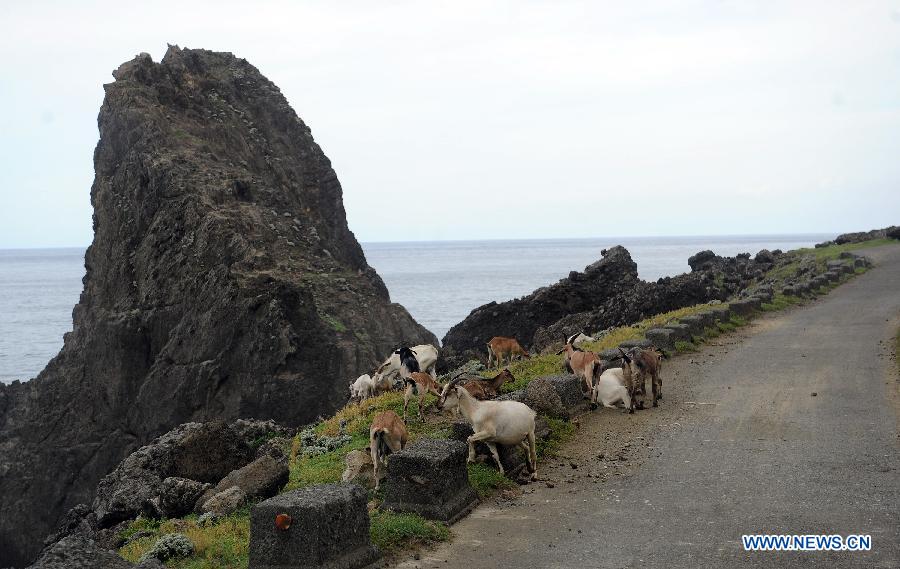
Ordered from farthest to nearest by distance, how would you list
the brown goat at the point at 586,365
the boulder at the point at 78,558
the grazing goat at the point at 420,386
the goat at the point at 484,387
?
the brown goat at the point at 586,365 < the grazing goat at the point at 420,386 < the goat at the point at 484,387 < the boulder at the point at 78,558

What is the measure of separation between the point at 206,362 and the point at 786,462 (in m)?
26.8

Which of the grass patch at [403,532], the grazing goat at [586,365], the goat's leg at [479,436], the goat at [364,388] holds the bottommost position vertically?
the goat at [364,388]

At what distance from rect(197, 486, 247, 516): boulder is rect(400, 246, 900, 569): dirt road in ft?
12.5

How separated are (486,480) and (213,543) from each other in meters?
3.81

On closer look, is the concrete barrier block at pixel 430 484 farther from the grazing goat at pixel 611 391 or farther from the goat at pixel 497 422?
the grazing goat at pixel 611 391

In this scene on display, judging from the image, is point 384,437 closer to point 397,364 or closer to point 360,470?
point 360,470

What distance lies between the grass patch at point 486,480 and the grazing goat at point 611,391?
5.09m

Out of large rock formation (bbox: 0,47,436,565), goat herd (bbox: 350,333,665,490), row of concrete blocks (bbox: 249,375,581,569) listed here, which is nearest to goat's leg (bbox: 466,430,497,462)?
goat herd (bbox: 350,333,665,490)

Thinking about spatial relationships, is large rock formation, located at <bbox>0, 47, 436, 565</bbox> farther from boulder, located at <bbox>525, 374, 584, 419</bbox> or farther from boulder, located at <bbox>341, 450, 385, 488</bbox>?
boulder, located at <bbox>341, 450, 385, 488</bbox>

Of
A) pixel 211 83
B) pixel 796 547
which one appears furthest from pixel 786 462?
pixel 211 83

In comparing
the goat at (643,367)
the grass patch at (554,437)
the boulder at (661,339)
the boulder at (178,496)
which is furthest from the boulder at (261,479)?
the boulder at (661,339)

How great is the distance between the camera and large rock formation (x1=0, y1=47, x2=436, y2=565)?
34625mm

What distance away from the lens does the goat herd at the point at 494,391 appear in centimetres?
1220

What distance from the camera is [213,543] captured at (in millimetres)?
10305
